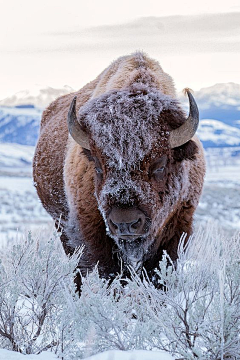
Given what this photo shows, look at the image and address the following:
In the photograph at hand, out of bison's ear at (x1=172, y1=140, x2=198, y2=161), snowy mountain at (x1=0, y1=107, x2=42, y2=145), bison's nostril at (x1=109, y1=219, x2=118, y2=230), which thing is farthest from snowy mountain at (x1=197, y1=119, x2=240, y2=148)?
bison's nostril at (x1=109, y1=219, x2=118, y2=230)

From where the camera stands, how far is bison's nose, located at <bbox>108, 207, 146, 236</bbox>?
5137 millimetres

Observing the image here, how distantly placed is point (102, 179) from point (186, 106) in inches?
47.6

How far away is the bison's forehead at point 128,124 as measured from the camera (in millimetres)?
5465

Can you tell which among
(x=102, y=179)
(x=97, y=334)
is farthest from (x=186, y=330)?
(x=102, y=179)

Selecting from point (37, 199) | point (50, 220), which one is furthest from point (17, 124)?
point (50, 220)

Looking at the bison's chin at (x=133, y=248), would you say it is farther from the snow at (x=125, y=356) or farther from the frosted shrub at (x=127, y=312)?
the snow at (x=125, y=356)

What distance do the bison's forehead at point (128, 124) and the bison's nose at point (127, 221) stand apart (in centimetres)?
45

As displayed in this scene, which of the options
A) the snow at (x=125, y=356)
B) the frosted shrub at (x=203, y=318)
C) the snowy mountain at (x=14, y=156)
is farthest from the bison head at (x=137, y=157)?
the snowy mountain at (x=14, y=156)

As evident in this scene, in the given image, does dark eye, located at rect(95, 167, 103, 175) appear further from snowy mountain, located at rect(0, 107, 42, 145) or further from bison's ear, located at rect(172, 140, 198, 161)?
snowy mountain, located at rect(0, 107, 42, 145)

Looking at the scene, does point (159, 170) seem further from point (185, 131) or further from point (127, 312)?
point (127, 312)

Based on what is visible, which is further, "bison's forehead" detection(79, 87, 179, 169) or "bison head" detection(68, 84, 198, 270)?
"bison's forehead" detection(79, 87, 179, 169)

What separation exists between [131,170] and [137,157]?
0.12m

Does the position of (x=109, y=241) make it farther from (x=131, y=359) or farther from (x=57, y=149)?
(x=131, y=359)

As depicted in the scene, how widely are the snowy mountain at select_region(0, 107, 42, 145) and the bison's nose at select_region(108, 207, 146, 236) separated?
79419 mm
